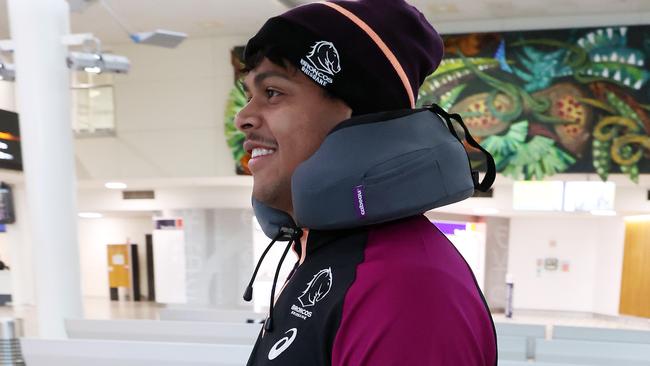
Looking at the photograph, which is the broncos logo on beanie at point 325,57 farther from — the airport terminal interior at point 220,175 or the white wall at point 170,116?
the white wall at point 170,116

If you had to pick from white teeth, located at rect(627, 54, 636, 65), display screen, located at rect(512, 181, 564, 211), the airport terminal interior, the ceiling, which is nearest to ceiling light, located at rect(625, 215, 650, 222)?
the airport terminal interior

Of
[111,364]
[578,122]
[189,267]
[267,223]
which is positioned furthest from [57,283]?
[578,122]

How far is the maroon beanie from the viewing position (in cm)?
65

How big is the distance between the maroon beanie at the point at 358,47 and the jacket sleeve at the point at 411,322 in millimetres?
271

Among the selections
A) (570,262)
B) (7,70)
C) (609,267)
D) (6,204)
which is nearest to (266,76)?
(7,70)

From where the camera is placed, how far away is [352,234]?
0.68 metres

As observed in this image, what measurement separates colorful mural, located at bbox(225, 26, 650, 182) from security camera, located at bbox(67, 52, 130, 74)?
12.8 feet

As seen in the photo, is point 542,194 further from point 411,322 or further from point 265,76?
point 411,322

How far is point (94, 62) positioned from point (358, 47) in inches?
161

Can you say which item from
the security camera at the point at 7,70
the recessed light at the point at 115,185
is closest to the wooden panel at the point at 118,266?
the recessed light at the point at 115,185

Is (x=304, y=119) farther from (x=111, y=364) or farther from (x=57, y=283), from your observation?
(x=57, y=283)

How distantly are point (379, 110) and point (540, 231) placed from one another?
374 inches

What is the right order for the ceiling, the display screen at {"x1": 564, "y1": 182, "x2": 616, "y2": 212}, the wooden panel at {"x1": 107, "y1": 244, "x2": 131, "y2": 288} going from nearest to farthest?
the ceiling
the display screen at {"x1": 564, "y1": 182, "x2": 616, "y2": 212}
the wooden panel at {"x1": 107, "y1": 244, "x2": 131, "y2": 288}

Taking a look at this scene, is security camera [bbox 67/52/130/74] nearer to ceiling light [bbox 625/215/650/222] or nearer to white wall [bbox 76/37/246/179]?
white wall [bbox 76/37/246/179]
